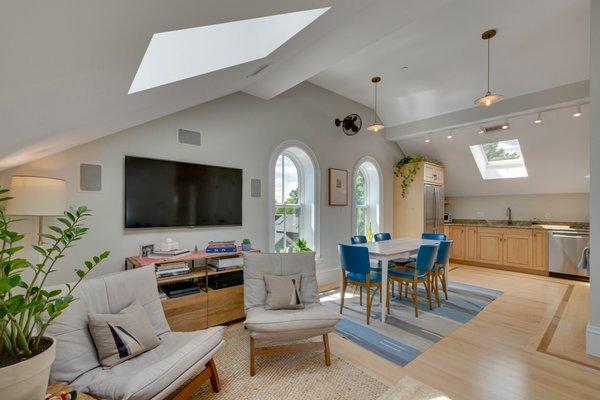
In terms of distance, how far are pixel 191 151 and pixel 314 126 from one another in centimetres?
209

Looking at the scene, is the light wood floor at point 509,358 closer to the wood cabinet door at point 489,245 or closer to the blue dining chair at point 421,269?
the blue dining chair at point 421,269

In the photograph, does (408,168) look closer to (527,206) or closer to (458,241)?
(458,241)

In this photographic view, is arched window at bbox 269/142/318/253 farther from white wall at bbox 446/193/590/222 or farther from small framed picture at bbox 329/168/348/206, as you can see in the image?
white wall at bbox 446/193/590/222

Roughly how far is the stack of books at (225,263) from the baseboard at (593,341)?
3281 millimetres

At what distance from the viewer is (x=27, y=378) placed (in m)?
0.82

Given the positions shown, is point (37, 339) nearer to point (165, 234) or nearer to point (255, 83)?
point (165, 234)

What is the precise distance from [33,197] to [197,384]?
174 centimetres

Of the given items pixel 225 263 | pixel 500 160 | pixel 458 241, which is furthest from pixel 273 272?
pixel 500 160

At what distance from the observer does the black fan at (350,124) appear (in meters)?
4.79

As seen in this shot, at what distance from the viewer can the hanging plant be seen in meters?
5.62

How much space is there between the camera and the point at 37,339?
92 centimetres

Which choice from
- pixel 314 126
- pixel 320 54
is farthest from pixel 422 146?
pixel 320 54

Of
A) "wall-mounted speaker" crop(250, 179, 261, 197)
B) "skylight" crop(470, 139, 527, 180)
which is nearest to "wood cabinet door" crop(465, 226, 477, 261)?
"skylight" crop(470, 139, 527, 180)

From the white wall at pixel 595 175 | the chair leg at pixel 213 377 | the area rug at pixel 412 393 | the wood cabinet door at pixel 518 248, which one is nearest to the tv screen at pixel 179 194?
the chair leg at pixel 213 377
